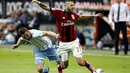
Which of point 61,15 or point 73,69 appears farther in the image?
point 73,69

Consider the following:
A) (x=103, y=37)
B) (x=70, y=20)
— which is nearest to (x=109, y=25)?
(x=103, y=37)

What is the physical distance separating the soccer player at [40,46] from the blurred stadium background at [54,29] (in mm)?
1673

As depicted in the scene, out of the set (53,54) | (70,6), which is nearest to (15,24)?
(53,54)

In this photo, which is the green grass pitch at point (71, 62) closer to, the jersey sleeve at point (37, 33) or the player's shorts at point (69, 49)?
the player's shorts at point (69, 49)

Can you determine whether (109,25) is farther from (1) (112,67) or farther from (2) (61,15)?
(2) (61,15)

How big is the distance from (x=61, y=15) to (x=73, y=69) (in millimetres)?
→ 3597

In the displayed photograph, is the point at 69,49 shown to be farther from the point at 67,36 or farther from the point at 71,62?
the point at 71,62

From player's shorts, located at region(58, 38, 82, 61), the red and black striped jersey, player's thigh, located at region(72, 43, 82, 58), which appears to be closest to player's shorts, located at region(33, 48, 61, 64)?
player's shorts, located at region(58, 38, 82, 61)

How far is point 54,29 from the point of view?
3534 cm

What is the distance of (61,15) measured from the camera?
704 inches

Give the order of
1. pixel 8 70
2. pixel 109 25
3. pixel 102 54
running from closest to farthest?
pixel 8 70
pixel 102 54
pixel 109 25

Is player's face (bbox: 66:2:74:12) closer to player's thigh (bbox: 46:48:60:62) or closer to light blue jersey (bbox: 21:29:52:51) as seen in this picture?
light blue jersey (bbox: 21:29:52:51)

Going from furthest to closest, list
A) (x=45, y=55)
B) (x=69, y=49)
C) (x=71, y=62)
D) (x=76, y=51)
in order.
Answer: (x=71, y=62) < (x=45, y=55) < (x=69, y=49) < (x=76, y=51)

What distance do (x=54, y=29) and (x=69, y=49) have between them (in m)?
17.7
